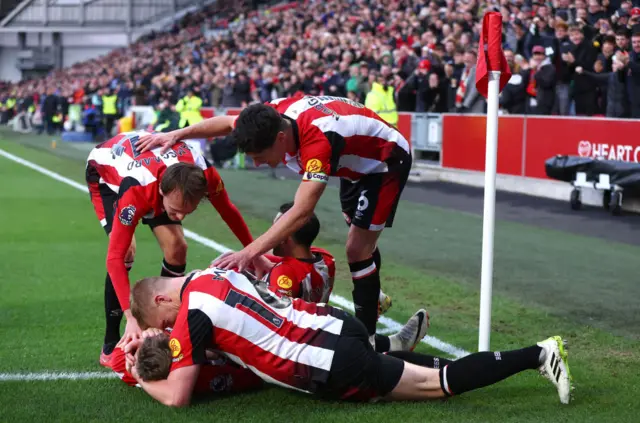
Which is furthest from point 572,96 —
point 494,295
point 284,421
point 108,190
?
point 284,421

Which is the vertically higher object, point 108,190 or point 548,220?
point 108,190

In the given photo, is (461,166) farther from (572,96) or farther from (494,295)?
(494,295)

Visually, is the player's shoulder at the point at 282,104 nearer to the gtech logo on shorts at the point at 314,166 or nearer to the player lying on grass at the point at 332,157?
the player lying on grass at the point at 332,157

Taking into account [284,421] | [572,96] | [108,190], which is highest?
[572,96]

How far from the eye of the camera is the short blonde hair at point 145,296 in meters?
5.32

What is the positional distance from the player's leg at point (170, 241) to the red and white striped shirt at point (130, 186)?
0.21 m

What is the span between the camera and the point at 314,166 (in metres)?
5.33

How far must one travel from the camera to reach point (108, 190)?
6500 mm

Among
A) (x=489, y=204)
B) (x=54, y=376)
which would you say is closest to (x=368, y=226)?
(x=489, y=204)

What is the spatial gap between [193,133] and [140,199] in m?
0.59

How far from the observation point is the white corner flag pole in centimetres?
564

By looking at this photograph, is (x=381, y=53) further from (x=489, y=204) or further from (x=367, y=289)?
(x=489, y=204)

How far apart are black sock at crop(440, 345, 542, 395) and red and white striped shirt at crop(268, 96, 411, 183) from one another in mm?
1248

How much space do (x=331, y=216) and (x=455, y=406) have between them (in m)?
8.72
